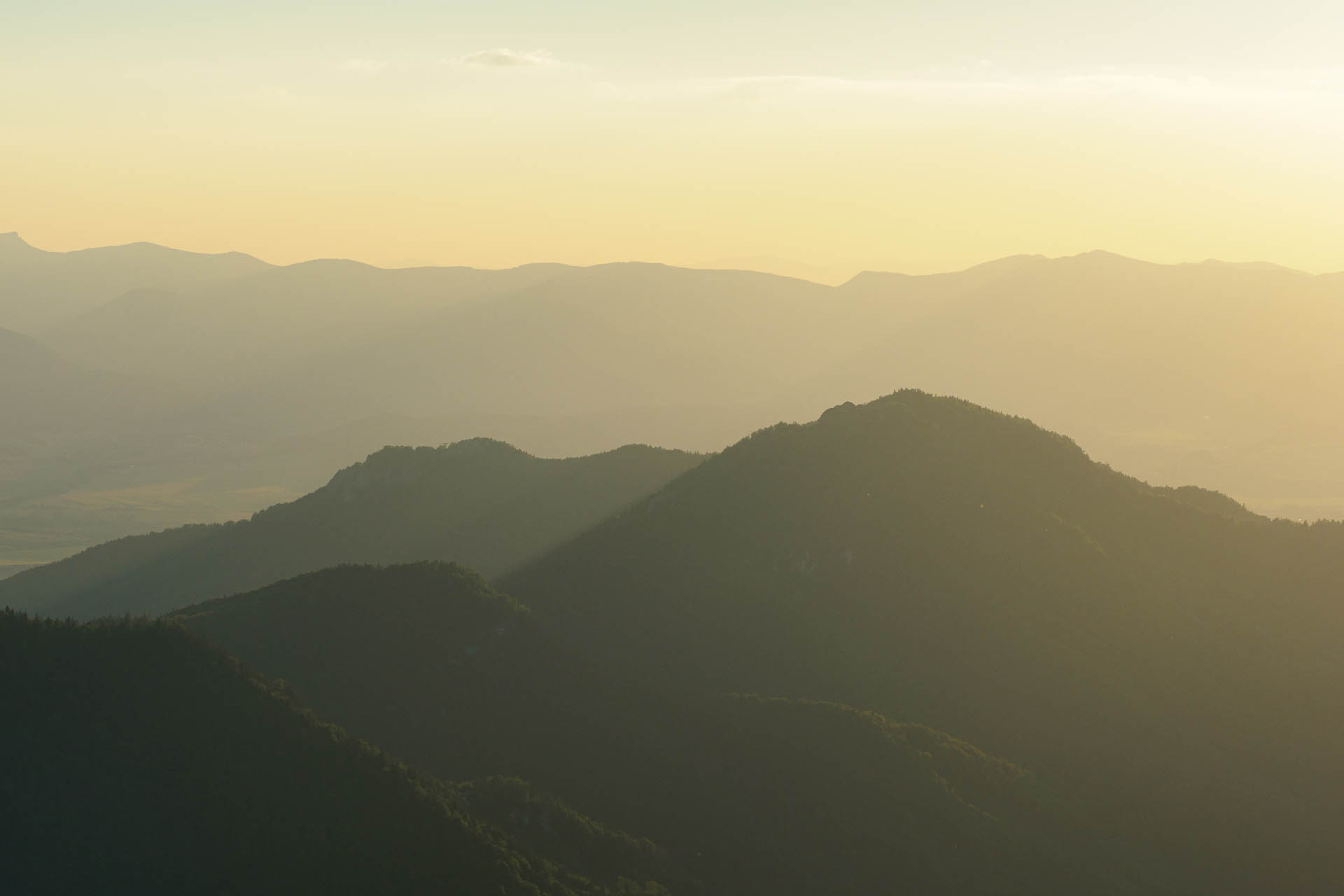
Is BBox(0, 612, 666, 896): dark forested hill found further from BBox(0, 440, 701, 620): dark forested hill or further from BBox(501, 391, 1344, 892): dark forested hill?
BBox(0, 440, 701, 620): dark forested hill

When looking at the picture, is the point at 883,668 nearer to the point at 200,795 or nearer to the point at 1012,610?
the point at 1012,610

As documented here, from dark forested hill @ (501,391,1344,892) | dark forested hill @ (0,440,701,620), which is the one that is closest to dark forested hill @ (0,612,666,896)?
dark forested hill @ (501,391,1344,892)

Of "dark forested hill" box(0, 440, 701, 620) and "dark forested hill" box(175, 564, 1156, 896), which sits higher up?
"dark forested hill" box(0, 440, 701, 620)

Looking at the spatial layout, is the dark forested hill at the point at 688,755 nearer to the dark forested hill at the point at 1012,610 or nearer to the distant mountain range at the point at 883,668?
the distant mountain range at the point at 883,668

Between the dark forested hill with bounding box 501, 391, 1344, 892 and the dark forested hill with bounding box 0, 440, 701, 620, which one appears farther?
the dark forested hill with bounding box 0, 440, 701, 620

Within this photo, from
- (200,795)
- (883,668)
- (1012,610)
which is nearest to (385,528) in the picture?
(883,668)

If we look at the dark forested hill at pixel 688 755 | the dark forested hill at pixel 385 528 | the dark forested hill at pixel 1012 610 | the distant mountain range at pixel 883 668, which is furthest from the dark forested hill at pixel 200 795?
the dark forested hill at pixel 385 528

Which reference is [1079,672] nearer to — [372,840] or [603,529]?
[603,529]
